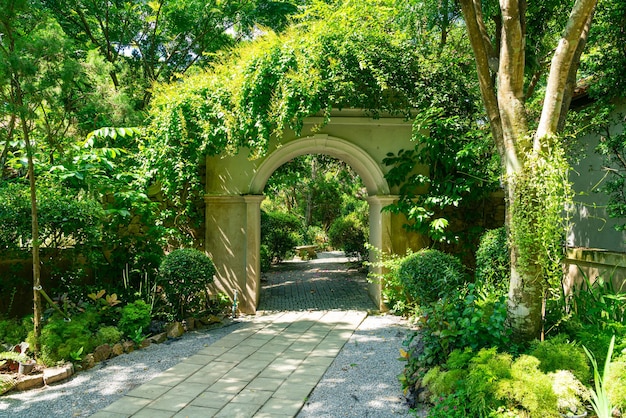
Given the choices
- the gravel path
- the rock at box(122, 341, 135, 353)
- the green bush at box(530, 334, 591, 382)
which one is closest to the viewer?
the green bush at box(530, 334, 591, 382)

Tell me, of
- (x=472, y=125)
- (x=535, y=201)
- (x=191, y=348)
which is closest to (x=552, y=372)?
(x=535, y=201)

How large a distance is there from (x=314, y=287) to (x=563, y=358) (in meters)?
7.18

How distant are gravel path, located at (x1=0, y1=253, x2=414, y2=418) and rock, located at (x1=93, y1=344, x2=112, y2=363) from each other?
12cm

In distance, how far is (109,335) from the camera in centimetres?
530

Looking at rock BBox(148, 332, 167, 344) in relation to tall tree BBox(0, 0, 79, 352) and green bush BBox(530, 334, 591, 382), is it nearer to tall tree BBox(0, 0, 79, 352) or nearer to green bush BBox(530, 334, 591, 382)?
tall tree BBox(0, 0, 79, 352)

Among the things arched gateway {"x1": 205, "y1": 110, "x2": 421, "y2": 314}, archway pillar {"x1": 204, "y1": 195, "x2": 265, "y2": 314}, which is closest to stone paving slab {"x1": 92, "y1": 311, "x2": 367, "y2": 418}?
archway pillar {"x1": 204, "y1": 195, "x2": 265, "y2": 314}

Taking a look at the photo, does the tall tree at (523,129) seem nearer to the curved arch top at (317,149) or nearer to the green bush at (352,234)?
the curved arch top at (317,149)

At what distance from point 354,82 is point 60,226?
16.0ft

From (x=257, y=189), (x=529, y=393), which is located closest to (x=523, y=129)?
(x=529, y=393)

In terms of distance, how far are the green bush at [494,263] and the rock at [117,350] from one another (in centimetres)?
456

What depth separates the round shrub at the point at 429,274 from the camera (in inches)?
233

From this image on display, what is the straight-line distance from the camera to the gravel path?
12.1 ft

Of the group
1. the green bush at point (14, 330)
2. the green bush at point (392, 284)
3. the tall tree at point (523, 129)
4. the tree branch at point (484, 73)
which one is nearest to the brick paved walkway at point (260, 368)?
the green bush at point (392, 284)

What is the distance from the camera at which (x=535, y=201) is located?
3.62 m
